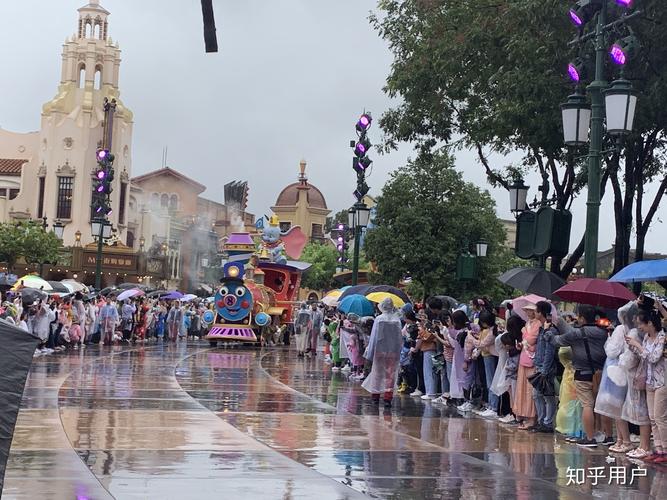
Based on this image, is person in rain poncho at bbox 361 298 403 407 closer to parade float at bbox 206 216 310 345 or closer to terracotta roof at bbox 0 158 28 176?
parade float at bbox 206 216 310 345

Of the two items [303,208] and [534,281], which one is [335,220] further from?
[534,281]

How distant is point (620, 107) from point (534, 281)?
3.23 metres

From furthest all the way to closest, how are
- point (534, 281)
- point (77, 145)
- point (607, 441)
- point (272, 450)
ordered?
point (77, 145) → point (534, 281) → point (607, 441) → point (272, 450)

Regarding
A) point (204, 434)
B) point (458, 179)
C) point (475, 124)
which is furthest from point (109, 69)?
point (204, 434)

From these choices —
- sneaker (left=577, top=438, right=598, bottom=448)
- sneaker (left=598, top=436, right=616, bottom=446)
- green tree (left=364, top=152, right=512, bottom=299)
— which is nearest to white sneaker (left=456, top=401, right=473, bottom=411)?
sneaker (left=577, top=438, right=598, bottom=448)

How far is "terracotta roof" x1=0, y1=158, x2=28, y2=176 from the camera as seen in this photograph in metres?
79.2

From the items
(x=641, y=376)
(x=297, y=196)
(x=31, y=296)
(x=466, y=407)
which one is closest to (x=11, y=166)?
(x=297, y=196)

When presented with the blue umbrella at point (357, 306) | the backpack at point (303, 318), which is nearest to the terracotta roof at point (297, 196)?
the backpack at point (303, 318)

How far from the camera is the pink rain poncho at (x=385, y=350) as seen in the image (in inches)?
619

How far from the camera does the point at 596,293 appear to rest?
41.6 ft

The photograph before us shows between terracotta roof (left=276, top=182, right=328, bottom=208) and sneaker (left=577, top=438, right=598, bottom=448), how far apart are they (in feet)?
293

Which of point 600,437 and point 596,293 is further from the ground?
point 596,293

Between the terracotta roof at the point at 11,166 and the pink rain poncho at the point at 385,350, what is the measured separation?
2651 inches

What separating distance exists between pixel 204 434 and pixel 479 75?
1277 cm
